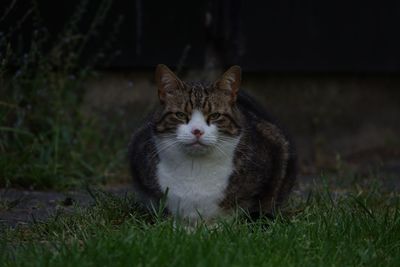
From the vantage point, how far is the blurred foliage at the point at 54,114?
539 cm

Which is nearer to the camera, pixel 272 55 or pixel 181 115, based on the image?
pixel 181 115

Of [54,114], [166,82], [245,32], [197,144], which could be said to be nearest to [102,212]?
[197,144]

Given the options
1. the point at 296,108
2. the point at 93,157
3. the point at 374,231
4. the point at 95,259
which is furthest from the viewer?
the point at 296,108

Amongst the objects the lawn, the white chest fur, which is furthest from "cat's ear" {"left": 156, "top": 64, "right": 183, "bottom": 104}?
the lawn

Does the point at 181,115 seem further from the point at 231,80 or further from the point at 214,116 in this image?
the point at 231,80

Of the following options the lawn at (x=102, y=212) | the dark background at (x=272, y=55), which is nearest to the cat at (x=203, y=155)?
the lawn at (x=102, y=212)

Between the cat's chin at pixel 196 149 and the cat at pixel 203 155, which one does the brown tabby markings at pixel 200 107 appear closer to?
the cat at pixel 203 155

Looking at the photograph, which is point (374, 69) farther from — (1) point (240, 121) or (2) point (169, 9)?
(1) point (240, 121)

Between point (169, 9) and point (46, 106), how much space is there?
111 cm

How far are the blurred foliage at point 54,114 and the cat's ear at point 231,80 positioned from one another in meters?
1.56

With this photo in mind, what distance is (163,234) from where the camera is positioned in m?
3.42

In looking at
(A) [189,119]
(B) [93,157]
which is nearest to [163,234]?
(A) [189,119]

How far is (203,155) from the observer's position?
13.0ft

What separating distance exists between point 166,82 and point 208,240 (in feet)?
3.12
